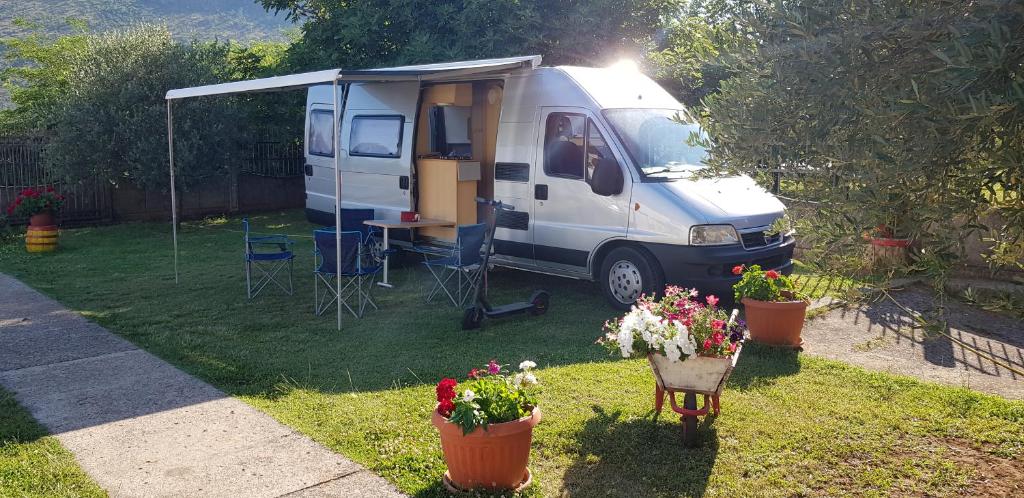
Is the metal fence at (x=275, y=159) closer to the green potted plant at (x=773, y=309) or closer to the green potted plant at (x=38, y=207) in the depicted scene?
the green potted plant at (x=38, y=207)

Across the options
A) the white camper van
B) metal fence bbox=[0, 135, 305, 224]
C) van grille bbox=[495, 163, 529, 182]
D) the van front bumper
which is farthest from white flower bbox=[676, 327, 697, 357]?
metal fence bbox=[0, 135, 305, 224]

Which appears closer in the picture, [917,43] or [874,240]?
[917,43]

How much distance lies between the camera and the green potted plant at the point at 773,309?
22.3 ft

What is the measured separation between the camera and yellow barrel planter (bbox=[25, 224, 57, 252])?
12781mm

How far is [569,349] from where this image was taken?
7.04 meters

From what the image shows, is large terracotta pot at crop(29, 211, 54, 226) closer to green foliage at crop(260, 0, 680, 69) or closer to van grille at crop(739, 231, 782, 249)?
green foliage at crop(260, 0, 680, 69)

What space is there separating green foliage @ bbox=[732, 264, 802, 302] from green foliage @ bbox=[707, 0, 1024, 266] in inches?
131

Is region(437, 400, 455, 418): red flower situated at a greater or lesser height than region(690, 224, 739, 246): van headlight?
lesser

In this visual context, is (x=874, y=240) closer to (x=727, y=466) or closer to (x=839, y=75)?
(x=839, y=75)

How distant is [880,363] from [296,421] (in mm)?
4529

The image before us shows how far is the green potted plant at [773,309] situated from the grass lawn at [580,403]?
14 cm

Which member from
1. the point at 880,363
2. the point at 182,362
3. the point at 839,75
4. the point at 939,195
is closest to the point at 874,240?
the point at 939,195

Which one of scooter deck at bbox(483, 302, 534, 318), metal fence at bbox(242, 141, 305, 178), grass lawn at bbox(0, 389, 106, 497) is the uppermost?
metal fence at bbox(242, 141, 305, 178)

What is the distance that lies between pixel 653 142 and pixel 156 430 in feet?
17.8
